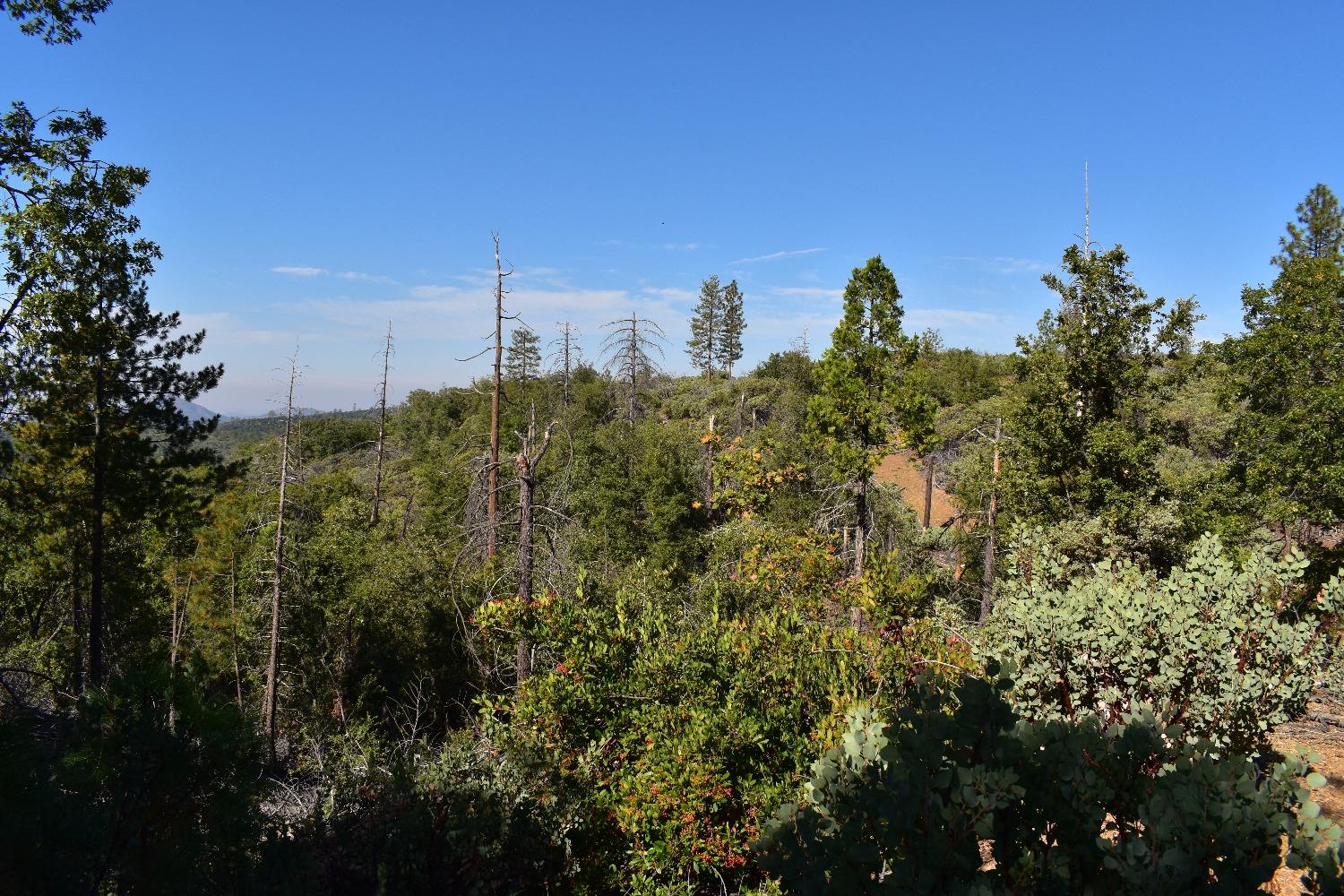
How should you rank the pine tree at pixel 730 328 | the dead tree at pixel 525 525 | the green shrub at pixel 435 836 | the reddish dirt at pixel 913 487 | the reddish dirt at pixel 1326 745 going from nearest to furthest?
the green shrub at pixel 435 836
the reddish dirt at pixel 1326 745
the dead tree at pixel 525 525
the reddish dirt at pixel 913 487
the pine tree at pixel 730 328

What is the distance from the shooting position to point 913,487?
3953 centimetres

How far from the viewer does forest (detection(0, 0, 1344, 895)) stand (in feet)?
8.04

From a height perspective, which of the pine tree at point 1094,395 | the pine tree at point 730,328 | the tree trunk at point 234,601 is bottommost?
the tree trunk at point 234,601

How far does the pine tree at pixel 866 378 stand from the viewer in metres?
12.1

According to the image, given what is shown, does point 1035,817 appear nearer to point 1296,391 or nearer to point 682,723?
point 682,723

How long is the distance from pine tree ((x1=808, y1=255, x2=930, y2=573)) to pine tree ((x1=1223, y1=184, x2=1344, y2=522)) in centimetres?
681

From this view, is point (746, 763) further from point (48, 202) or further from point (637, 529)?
point (637, 529)

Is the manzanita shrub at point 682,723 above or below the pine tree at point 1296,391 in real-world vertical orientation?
below

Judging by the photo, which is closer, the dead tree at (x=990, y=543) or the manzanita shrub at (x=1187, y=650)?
the manzanita shrub at (x=1187, y=650)

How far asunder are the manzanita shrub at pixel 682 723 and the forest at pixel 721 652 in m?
0.04

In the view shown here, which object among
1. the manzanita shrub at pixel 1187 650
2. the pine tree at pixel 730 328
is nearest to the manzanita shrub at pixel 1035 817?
the manzanita shrub at pixel 1187 650

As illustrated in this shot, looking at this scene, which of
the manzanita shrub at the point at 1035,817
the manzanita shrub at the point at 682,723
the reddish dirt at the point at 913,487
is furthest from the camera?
the reddish dirt at the point at 913,487

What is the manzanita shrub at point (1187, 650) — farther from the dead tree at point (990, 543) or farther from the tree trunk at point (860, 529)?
the dead tree at point (990, 543)

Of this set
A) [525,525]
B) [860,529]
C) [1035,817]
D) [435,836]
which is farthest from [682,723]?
[860,529]
